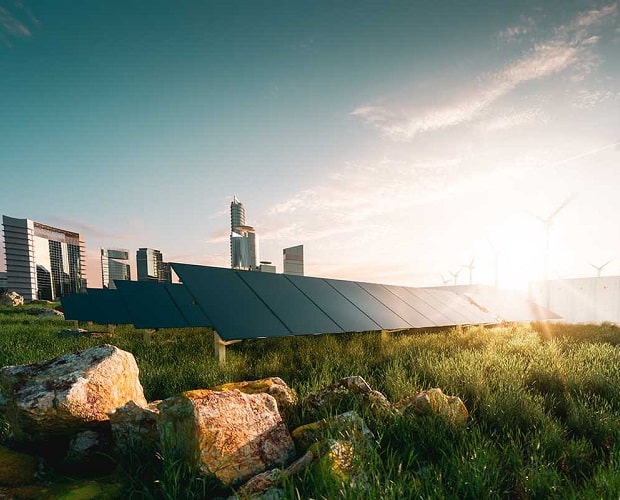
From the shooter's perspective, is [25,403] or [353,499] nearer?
[353,499]

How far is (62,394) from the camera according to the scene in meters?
3.40

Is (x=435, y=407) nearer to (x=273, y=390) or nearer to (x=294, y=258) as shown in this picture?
(x=273, y=390)

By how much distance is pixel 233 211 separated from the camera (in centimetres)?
12888

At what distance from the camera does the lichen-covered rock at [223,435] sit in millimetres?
2838

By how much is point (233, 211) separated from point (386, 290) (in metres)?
121

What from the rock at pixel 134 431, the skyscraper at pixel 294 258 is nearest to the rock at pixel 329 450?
the rock at pixel 134 431

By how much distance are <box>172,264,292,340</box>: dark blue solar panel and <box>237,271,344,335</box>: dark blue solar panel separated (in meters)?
0.25

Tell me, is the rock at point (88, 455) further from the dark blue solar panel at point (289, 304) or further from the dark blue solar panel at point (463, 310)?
the dark blue solar panel at point (463, 310)

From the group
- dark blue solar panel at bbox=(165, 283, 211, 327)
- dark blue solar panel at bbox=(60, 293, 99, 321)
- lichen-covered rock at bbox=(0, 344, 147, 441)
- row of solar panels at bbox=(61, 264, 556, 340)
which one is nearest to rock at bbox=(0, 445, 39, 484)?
lichen-covered rock at bbox=(0, 344, 147, 441)

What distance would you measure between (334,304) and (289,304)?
1.78 metres

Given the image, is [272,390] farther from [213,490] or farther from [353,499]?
[353,499]

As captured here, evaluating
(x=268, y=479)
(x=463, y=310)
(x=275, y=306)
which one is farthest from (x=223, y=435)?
(x=463, y=310)

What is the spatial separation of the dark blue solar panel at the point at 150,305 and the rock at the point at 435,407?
878cm

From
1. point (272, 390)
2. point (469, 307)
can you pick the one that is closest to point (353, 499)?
point (272, 390)
